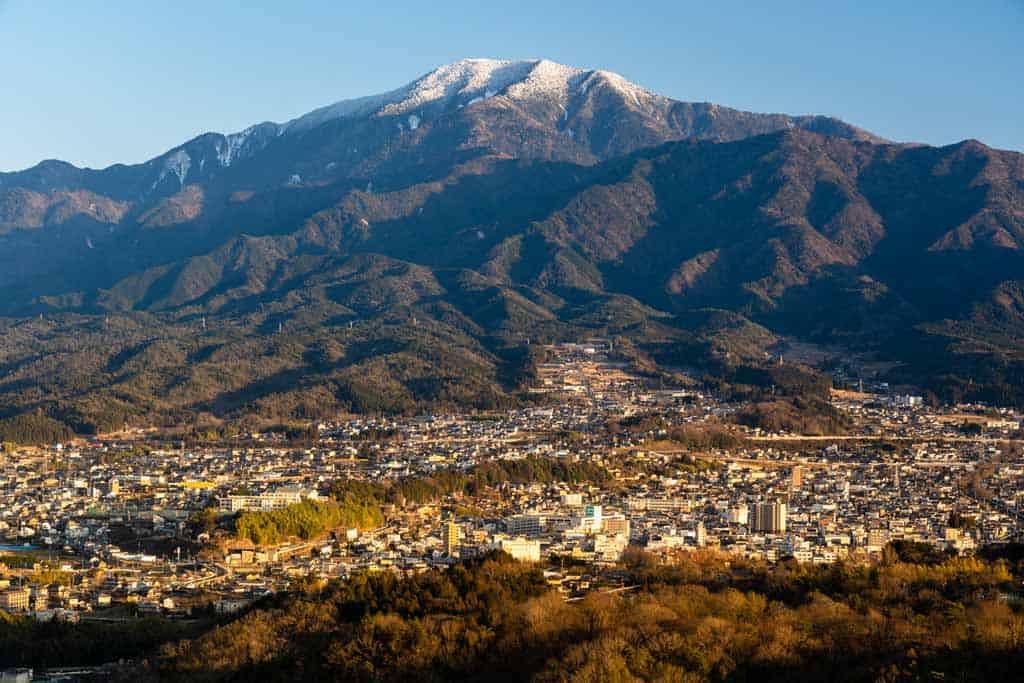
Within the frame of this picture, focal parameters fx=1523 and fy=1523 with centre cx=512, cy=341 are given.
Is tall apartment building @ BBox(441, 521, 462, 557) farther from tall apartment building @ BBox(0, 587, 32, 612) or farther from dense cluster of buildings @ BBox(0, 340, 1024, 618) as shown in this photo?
tall apartment building @ BBox(0, 587, 32, 612)

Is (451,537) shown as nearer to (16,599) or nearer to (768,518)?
(768,518)

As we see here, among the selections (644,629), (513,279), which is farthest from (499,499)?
(513,279)

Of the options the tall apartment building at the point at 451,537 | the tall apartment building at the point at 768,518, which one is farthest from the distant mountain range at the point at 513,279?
the tall apartment building at the point at 768,518

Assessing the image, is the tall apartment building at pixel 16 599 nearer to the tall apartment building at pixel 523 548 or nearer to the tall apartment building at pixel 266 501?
the tall apartment building at pixel 266 501

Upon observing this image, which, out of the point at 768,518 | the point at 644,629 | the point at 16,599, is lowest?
the point at 16,599

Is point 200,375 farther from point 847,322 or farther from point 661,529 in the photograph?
point 661,529
